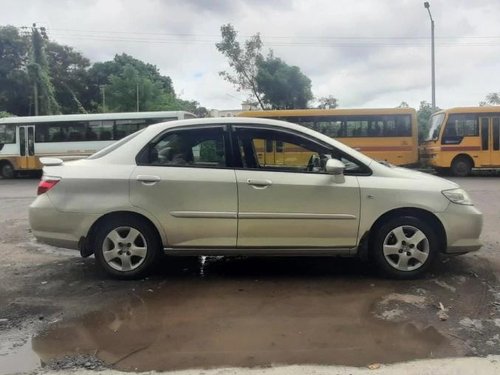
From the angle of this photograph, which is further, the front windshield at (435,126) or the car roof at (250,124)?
the front windshield at (435,126)

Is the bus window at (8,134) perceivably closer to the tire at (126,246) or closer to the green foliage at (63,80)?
the green foliage at (63,80)

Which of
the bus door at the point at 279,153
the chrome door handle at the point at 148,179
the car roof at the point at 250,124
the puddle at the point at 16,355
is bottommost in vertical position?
the puddle at the point at 16,355

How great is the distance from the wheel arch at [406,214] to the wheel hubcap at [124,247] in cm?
221

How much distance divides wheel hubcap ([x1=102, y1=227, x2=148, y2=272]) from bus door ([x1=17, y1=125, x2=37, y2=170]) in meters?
18.8

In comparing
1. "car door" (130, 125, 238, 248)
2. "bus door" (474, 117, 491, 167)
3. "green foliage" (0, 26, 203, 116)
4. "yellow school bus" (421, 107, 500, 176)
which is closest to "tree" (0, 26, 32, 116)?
"green foliage" (0, 26, 203, 116)

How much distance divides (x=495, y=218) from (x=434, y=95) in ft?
55.8

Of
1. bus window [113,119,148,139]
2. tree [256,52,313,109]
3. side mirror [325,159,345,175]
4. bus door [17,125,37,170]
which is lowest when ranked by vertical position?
side mirror [325,159,345,175]

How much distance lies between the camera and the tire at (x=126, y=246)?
203 inches

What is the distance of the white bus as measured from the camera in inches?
861

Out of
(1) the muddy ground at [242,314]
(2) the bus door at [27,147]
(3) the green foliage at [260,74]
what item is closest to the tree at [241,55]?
(3) the green foliage at [260,74]

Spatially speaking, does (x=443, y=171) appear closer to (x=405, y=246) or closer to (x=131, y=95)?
(x=405, y=246)

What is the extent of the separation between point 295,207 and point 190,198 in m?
1.03

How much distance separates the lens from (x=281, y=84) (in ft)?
102

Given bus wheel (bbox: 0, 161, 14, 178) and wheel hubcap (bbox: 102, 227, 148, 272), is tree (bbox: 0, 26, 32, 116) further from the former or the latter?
wheel hubcap (bbox: 102, 227, 148, 272)
